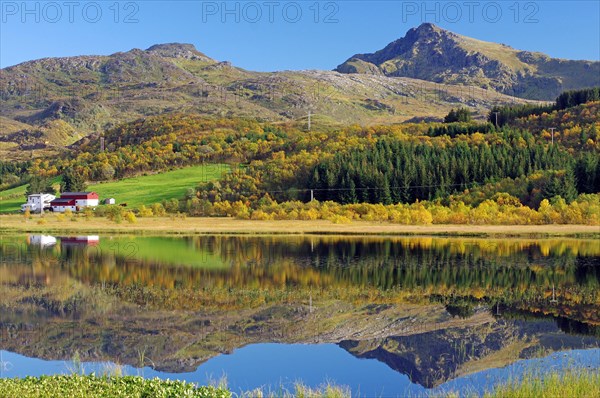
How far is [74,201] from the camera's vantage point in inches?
5192

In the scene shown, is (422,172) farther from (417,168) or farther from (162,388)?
(162,388)

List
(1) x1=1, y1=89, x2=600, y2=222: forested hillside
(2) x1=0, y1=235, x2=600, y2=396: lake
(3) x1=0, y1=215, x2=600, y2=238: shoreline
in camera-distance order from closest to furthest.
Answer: (2) x1=0, y1=235, x2=600, y2=396: lake → (3) x1=0, y1=215, x2=600, y2=238: shoreline → (1) x1=1, y1=89, x2=600, y2=222: forested hillside

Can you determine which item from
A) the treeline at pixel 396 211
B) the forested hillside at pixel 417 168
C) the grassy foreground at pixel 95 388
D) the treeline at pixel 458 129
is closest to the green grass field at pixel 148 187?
the forested hillside at pixel 417 168

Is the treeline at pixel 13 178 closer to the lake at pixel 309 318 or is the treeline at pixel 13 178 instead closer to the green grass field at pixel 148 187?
the green grass field at pixel 148 187

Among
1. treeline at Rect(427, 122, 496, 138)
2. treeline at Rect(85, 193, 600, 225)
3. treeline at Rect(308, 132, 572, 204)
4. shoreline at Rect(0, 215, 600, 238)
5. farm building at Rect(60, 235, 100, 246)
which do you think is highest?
treeline at Rect(427, 122, 496, 138)

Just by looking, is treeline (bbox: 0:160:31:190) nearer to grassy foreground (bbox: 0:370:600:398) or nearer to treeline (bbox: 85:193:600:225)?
treeline (bbox: 85:193:600:225)

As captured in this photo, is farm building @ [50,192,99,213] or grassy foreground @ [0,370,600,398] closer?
grassy foreground @ [0,370,600,398]

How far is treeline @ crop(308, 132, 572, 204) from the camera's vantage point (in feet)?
379

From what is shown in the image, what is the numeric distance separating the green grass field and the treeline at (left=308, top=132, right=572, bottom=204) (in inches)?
1294

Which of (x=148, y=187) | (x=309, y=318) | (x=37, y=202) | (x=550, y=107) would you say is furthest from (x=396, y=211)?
(x=550, y=107)

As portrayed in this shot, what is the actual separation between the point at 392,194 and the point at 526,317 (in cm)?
8516

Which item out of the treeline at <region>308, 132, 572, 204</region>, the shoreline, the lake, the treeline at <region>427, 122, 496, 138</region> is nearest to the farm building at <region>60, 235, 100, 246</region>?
the shoreline

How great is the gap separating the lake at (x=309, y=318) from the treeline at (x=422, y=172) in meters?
55.2

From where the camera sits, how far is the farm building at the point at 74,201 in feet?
428
